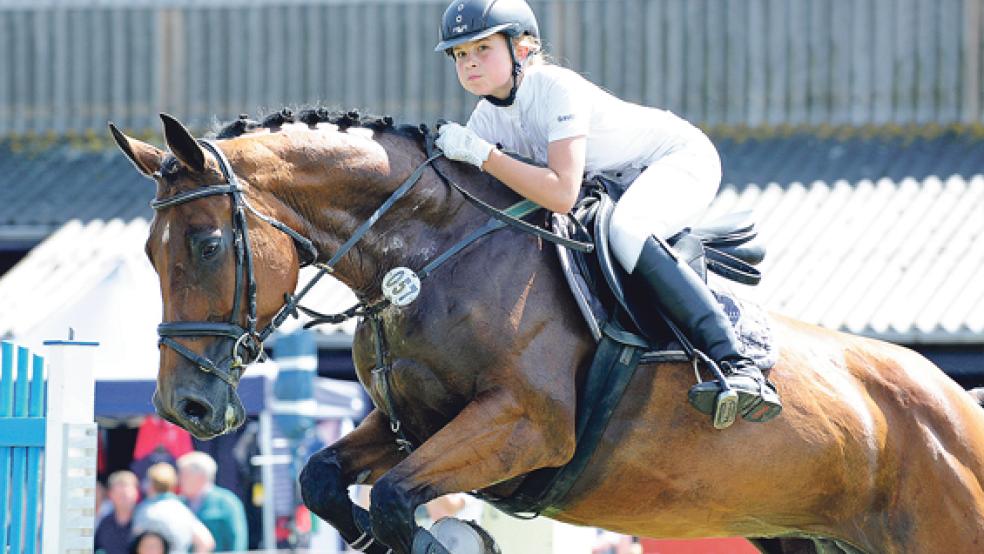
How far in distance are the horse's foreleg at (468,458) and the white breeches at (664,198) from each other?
641 mm

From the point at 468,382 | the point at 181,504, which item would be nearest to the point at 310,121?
the point at 468,382

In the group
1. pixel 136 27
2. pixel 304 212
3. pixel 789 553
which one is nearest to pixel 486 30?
pixel 304 212

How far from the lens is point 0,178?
14.6m

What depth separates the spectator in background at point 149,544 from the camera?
9188 millimetres

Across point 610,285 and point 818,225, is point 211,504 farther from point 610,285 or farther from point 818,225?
point 818,225

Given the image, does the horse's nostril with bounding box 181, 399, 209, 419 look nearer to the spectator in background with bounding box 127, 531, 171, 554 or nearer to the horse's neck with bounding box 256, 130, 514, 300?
the horse's neck with bounding box 256, 130, 514, 300

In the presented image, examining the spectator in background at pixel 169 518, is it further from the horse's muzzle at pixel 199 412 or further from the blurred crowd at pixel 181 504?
the horse's muzzle at pixel 199 412

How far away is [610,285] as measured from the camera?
5.81 meters

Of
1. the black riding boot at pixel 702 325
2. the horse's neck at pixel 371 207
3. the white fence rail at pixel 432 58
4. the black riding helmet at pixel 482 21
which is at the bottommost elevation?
the black riding boot at pixel 702 325

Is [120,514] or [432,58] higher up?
[432,58]

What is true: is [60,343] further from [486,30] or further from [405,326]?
[486,30]

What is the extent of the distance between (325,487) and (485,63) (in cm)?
152

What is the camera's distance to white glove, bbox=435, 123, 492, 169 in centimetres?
575

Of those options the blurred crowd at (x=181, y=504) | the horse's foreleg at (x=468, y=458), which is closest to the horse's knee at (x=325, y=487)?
the horse's foreleg at (x=468, y=458)
